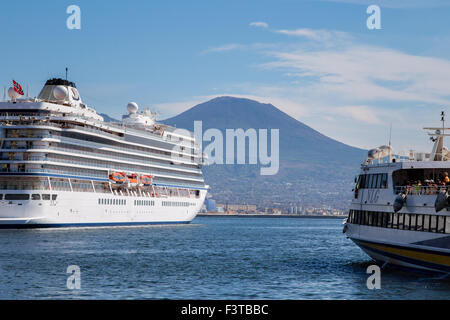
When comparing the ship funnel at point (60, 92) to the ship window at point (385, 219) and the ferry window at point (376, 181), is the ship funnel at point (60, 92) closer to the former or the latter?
the ferry window at point (376, 181)

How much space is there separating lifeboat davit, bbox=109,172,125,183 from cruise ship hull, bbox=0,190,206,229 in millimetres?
2396

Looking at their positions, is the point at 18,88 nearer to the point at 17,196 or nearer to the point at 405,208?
the point at 17,196

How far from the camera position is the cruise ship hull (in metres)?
75.1

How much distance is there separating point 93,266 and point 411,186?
63.3ft

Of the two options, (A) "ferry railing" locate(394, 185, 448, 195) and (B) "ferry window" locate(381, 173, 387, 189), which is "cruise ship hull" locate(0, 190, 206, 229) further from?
(A) "ferry railing" locate(394, 185, 448, 195)

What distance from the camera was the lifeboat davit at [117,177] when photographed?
93188mm

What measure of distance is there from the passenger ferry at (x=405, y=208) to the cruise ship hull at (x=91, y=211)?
43.9 metres

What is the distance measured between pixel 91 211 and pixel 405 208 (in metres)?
57.0

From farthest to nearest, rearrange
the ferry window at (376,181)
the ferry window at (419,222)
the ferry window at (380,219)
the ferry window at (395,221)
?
the ferry window at (376,181), the ferry window at (380,219), the ferry window at (395,221), the ferry window at (419,222)

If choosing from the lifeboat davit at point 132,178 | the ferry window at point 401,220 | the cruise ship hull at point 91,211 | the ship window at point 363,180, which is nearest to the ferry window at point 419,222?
the ferry window at point 401,220

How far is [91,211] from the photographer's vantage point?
3383 inches

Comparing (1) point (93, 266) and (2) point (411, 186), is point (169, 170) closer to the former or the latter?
(1) point (93, 266)

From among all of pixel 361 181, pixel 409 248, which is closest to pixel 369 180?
pixel 361 181

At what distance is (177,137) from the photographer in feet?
377
